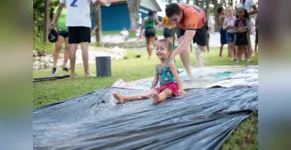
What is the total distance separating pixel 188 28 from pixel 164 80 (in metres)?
0.36

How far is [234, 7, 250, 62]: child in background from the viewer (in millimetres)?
2305

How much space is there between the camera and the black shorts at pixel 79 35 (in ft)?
7.99

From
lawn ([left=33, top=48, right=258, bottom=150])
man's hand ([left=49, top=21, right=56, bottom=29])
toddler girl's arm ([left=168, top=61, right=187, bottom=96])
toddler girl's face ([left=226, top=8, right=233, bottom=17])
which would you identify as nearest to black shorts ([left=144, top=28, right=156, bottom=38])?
lawn ([left=33, top=48, right=258, bottom=150])

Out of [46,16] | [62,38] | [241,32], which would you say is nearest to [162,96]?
[241,32]

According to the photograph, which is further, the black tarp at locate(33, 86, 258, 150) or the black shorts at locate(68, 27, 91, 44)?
the black shorts at locate(68, 27, 91, 44)

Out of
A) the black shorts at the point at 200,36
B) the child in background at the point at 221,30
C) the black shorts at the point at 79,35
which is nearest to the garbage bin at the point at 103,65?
the black shorts at the point at 79,35

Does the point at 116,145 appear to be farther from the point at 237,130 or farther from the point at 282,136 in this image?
the point at 282,136

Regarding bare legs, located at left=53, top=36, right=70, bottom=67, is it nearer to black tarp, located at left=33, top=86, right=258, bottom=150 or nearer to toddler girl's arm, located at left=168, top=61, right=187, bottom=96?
black tarp, located at left=33, top=86, right=258, bottom=150

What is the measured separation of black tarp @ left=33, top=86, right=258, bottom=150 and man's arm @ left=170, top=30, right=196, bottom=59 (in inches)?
10.7

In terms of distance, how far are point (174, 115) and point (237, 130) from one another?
371mm

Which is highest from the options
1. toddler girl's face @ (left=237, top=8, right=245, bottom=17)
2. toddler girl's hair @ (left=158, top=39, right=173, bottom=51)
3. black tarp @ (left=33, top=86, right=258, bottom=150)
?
toddler girl's face @ (left=237, top=8, right=245, bottom=17)

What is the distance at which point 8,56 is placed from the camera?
225 cm

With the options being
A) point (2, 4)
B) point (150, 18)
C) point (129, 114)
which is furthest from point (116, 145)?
point (2, 4)

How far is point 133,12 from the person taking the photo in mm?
2422
